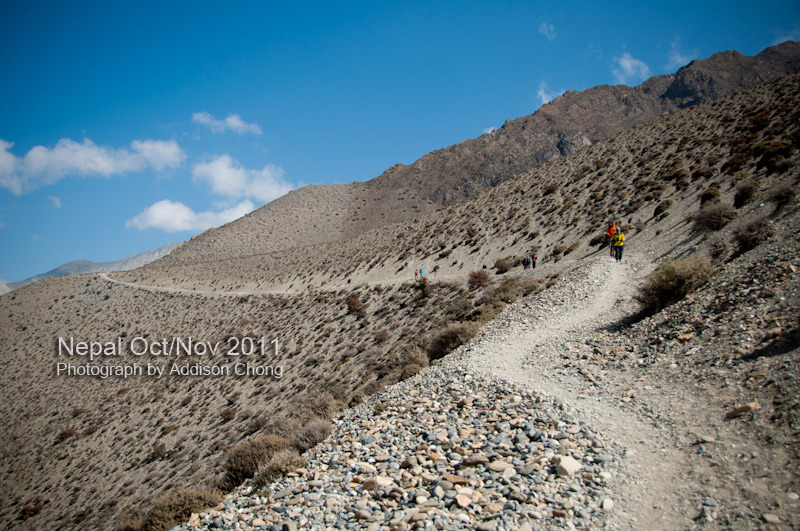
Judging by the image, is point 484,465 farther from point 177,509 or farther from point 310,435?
point 177,509

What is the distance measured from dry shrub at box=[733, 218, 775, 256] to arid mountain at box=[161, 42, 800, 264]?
265ft

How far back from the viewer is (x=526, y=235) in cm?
3422

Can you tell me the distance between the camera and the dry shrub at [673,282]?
10.9 meters

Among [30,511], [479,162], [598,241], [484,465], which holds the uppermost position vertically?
[479,162]

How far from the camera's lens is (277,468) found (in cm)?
725

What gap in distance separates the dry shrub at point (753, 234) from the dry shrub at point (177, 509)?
16.2m

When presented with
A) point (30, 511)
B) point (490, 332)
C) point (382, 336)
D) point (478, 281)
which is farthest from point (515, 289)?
point (30, 511)

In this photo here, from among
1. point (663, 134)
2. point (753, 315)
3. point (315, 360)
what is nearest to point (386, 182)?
point (663, 134)

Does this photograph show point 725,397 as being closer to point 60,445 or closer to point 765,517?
point 765,517

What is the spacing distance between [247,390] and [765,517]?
27.7m

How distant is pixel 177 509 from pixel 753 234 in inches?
681

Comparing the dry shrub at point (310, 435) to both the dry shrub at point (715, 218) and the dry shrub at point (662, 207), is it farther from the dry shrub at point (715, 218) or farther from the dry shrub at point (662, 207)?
the dry shrub at point (662, 207)

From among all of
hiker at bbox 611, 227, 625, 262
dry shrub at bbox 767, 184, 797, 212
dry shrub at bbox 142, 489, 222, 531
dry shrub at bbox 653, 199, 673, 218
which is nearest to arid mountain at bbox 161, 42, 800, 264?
dry shrub at bbox 653, 199, 673, 218

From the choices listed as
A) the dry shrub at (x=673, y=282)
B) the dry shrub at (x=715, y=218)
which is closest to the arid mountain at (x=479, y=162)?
the dry shrub at (x=715, y=218)
